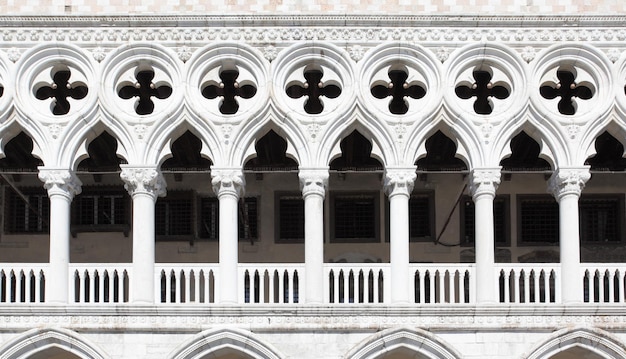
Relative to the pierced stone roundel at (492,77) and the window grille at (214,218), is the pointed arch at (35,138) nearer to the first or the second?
the window grille at (214,218)

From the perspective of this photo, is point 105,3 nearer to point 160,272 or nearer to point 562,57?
point 160,272

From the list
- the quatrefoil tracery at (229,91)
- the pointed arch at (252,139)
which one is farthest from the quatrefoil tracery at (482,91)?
the quatrefoil tracery at (229,91)

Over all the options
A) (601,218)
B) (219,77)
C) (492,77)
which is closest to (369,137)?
(492,77)

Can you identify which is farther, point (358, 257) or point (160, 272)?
point (358, 257)

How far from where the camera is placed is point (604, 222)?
22828mm

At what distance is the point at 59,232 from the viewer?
1970cm

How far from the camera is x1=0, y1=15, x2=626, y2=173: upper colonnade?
19875mm

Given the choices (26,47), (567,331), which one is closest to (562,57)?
(567,331)

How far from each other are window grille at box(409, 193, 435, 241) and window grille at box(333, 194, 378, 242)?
0.52 meters

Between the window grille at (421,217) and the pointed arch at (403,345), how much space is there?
352 centimetres

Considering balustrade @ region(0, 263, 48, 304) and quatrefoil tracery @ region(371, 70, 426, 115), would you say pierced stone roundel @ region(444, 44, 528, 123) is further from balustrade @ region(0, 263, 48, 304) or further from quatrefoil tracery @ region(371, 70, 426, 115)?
balustrade @ region(0, 263, 48, 304)

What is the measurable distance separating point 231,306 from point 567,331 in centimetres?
398

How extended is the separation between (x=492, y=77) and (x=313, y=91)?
92.7 inches

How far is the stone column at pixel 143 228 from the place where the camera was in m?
19.5
